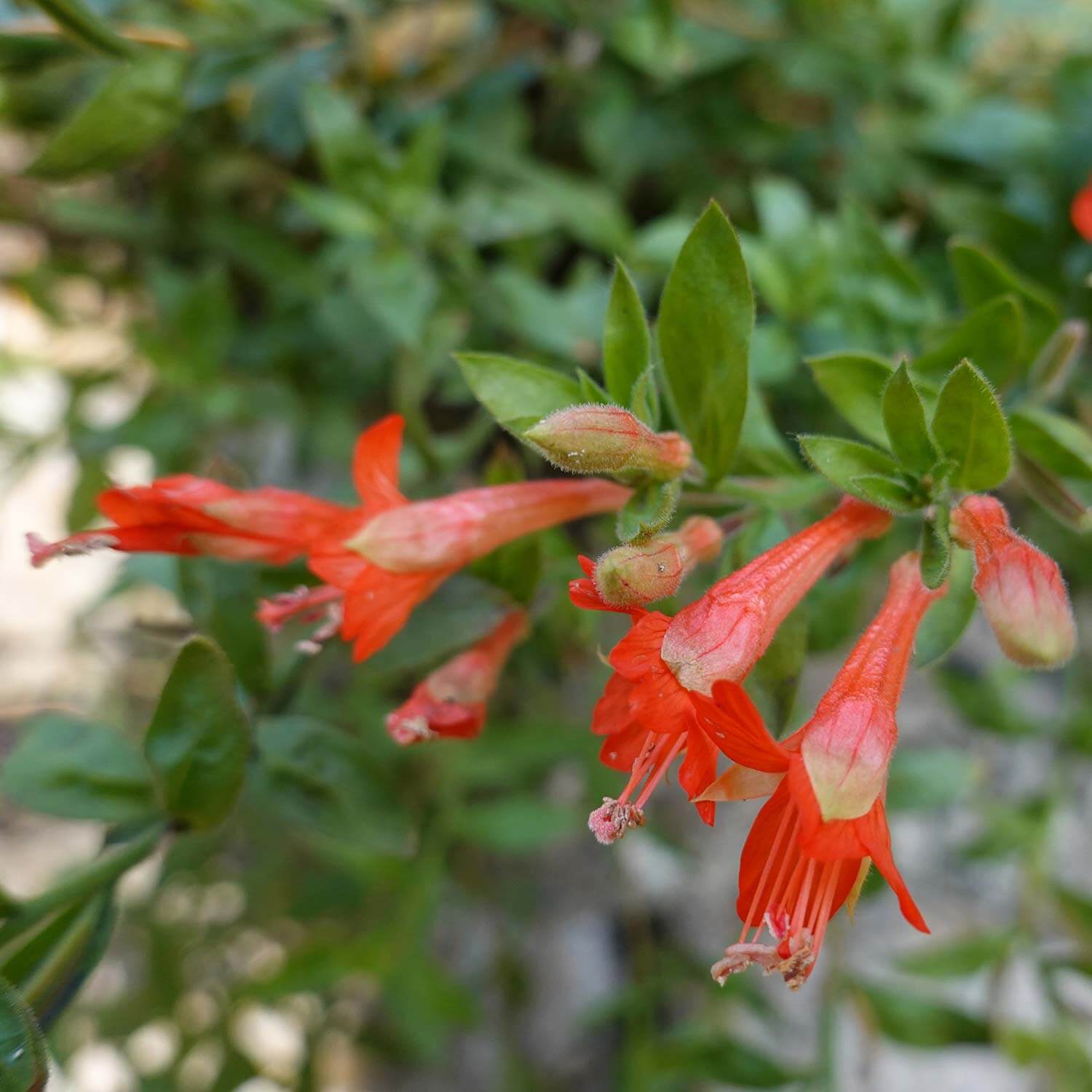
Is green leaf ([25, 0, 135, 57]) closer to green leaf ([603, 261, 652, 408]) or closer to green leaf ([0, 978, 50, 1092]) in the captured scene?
green leaf ([603, 261, 652, 408])

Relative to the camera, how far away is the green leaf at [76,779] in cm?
95

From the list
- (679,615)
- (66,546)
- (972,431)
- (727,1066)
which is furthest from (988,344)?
(727,1066)

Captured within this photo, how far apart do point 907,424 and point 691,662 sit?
0.25m

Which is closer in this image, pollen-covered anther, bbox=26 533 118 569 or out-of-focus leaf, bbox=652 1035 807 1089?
pollen-covered anther, bbox=26 533 118 569

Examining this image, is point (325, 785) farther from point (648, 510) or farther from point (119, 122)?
point (119, 122)

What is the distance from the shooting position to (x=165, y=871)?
1.44m

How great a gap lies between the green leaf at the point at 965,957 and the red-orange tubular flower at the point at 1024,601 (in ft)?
2.91

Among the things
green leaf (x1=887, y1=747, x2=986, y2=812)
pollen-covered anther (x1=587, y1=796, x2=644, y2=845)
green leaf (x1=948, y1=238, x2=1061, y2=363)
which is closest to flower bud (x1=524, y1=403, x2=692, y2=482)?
pollen-covered anther (x1=587, y1=796, x2=644, y2=845)

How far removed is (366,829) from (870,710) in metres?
0.48

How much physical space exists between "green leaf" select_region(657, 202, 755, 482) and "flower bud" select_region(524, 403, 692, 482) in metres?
0.06

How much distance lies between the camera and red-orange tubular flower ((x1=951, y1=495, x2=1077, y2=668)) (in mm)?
646

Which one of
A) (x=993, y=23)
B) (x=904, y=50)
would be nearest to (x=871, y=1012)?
(x=904, y=50)

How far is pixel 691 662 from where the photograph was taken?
0.64 metres

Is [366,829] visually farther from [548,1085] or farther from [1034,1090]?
[1034,1090]
